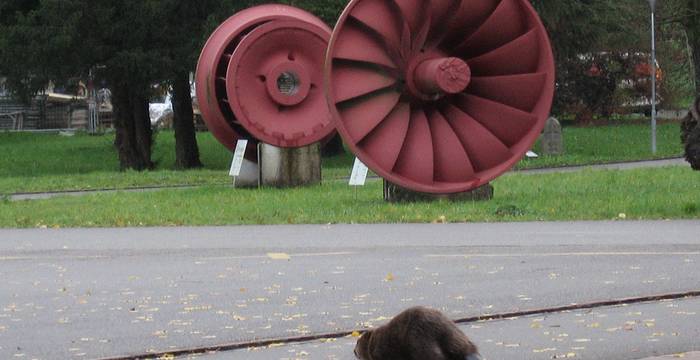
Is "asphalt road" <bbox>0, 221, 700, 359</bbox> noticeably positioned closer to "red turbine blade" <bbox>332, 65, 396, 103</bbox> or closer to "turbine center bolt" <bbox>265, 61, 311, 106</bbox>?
"red turbine blade" <bbox>332, 65, 396, 103</bbox>

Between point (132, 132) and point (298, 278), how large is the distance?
27.1 meters

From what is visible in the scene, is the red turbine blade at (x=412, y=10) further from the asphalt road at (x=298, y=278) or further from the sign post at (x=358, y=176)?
the asphalt road at (x=298, y=278)

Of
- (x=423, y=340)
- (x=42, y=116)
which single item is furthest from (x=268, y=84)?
(x=42, y=116)

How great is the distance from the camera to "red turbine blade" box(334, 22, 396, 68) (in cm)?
2000

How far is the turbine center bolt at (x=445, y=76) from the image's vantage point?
19844 mm

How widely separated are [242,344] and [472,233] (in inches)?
291

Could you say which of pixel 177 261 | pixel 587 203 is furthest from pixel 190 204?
pixel 177 261

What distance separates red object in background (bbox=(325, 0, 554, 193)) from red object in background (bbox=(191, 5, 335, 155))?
4.95m

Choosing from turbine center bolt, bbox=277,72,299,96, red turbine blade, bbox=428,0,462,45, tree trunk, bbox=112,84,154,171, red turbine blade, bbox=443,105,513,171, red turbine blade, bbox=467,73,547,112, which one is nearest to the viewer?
red turbine blade, bbox=428,0,462,45

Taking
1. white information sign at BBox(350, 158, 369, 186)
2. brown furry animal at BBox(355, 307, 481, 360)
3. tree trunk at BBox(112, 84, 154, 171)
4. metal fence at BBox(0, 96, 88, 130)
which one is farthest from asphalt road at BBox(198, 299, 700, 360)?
metal fence at BBox(0, 96, 88, 130)

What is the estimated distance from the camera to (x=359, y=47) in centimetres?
2014

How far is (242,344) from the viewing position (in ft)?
31.5

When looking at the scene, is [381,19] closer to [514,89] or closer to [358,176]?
[514,89]

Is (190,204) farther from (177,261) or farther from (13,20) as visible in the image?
(13,20)
